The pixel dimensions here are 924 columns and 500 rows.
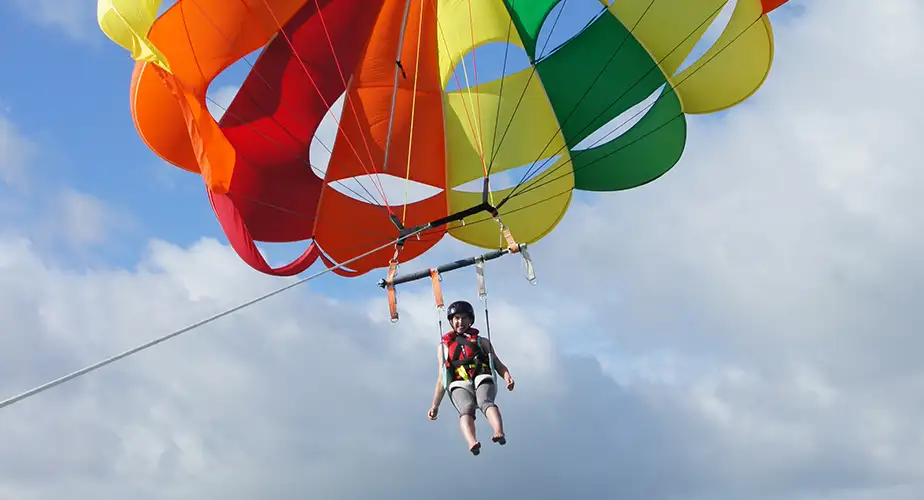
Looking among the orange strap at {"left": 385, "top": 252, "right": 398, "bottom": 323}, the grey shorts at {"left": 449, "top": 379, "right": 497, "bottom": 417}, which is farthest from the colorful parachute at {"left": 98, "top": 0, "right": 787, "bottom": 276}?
the grey shorts at {"left": 449, "top": 379, "right": 497, "bottom": 417}

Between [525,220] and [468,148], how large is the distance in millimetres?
919

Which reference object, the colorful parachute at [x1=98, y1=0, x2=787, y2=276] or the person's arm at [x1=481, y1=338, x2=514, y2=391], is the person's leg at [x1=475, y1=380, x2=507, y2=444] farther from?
the colorful parachute at [x1=98, y1=0, x2=787, y2=276]

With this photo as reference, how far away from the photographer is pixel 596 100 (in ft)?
33.7

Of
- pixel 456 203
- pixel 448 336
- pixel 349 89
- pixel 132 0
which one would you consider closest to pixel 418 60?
pixel 349 89

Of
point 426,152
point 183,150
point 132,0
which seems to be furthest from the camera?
point 426,152

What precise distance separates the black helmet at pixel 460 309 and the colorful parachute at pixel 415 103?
147cm

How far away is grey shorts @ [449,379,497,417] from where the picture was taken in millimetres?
7566

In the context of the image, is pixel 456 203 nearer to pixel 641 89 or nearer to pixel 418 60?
pixel 418 60

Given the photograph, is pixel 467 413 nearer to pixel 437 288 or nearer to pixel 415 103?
pixel 437 288

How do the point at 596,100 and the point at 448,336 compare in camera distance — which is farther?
the point at 596,100

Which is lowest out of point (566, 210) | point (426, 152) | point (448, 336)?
point (448, 336)

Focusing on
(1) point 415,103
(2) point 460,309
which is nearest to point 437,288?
(2) point 460,309

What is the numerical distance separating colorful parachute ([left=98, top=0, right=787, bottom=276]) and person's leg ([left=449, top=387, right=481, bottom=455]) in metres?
2.22

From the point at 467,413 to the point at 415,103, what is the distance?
13.5 feet
